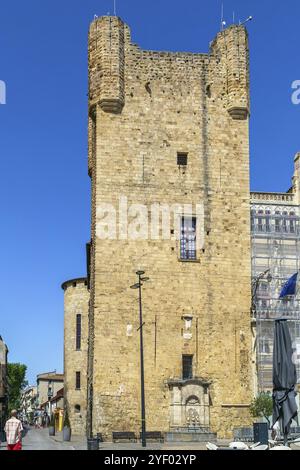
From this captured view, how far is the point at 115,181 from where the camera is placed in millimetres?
35188

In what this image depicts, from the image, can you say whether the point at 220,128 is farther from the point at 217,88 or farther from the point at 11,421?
the point at 11,421

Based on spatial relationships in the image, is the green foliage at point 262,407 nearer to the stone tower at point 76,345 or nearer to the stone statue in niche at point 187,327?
the stone statue in niche at point 187,327

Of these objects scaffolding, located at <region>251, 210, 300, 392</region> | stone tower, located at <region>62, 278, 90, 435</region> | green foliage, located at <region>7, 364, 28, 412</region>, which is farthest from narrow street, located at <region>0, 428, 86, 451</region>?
green foliage, located at <region>7, 364, 28, 412</region>

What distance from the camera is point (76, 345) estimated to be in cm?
5719

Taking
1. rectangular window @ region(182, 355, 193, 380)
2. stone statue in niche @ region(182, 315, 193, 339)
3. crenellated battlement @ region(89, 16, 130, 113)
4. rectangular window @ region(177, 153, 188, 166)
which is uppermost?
crenellated battlement @ region(89, 16, 130, 113)

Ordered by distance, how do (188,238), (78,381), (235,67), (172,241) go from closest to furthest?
(172,241) → (188,238) → (235,67) → (78,381)

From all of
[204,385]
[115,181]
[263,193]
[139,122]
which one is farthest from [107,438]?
[263,193]

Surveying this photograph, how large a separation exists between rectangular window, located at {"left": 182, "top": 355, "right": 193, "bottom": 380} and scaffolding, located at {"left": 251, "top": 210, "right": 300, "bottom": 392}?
8.08 metres

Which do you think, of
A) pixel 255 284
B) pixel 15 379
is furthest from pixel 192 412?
pixel 15 379

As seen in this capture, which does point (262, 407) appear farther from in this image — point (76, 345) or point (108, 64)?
point (76, 345)

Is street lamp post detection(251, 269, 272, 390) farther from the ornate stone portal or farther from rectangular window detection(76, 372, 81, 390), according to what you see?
rectangular window detection(76, 372, 81, 390)

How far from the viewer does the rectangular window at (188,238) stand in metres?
35.4

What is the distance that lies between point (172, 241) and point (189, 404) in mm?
7380

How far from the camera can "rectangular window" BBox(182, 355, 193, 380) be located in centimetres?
3419
